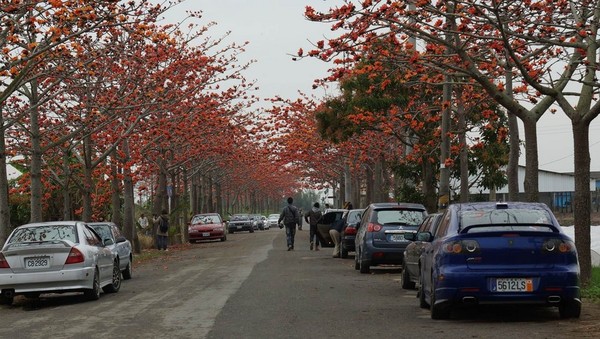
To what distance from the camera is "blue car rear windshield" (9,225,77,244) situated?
16797 millimetres

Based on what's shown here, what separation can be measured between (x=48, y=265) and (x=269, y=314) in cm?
470

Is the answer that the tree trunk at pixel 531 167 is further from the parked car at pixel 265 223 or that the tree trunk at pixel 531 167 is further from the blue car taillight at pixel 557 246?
the parked car at pixel 265 223

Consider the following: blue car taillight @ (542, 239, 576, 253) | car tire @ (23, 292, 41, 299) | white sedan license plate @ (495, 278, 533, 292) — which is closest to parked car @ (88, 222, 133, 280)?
car tire @ (23, 292, 41, 299)

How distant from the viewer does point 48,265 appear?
52.3 feet

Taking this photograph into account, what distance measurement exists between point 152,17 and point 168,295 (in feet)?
19.7

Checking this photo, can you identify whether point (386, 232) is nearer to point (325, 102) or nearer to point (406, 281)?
point (406, 281)

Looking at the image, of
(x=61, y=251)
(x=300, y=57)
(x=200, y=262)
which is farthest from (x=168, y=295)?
(x=200, y=262)

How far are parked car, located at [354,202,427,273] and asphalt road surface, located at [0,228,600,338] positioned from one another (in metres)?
0.78

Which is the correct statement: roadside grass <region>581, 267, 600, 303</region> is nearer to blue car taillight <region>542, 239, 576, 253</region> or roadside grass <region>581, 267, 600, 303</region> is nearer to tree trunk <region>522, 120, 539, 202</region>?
tree trunk <region>522, 120, 539, 202</region>

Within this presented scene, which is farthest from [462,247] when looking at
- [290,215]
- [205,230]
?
[205,230]

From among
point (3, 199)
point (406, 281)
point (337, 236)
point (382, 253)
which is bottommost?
point (406, 281)

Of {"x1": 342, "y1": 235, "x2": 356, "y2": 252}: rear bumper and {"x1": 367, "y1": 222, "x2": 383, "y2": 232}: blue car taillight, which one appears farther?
{"x1": 342, "y1": 235, "x2": 356, "y2": 252}: rear bumper

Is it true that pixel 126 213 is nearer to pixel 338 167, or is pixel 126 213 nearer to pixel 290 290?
pixel 290 290

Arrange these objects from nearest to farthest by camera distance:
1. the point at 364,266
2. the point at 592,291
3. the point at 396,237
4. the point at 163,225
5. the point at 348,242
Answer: the point at 592,291 < the point at 396,237 < the point at 364,266 < the point at 348,242 < the point at 163,225
